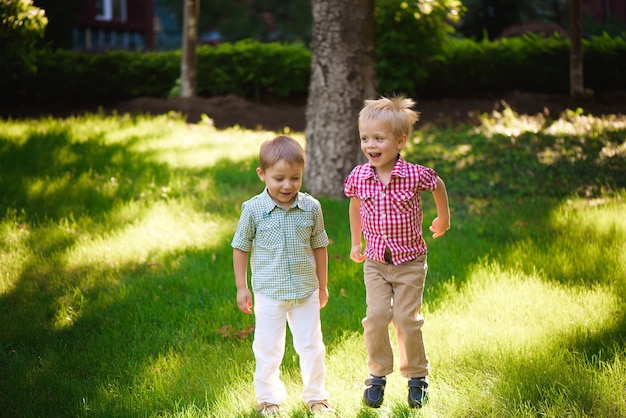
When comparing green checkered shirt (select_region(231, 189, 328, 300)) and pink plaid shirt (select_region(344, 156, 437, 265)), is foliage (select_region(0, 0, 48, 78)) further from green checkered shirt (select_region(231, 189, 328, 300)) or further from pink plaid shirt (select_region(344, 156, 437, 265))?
pink plaid shirt (select_region(344, 156, 437, 265))

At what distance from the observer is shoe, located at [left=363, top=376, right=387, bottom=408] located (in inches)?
134

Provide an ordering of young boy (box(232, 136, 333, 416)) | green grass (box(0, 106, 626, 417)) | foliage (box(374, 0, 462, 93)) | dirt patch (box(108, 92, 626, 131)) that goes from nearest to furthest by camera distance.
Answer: young boy (box(232, 136, 333, 416))
green grass (box(0, 106, 626, 417))
dirt patch (box(108, 92, 626, 131))
foliage (box(374, 0, 462, 93))

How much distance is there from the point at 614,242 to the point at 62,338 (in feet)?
14.3

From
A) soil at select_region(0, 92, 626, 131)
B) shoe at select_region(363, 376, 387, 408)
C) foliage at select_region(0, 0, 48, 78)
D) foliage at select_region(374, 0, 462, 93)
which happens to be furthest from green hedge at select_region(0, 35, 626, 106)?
shoe at select_region(363, 376, 387, 408)

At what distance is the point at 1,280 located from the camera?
5.15 meters

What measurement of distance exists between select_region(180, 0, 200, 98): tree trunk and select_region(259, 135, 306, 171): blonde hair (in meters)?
9.99

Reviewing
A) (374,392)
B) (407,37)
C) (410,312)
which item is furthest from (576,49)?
(374,392)

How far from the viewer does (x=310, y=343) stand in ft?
11.1

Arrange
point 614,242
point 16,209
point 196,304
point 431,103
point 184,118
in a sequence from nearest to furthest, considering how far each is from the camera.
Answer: point 196,304
point 614,242
point 16,209
point 184,118
point 431,103

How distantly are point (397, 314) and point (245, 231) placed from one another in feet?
2.85

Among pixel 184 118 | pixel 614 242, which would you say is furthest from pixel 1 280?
pixel 184 118

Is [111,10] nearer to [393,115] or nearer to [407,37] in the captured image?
[407,37]

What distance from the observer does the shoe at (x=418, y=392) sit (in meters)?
3.37

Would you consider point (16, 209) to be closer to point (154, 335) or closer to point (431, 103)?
point (154, 335)
